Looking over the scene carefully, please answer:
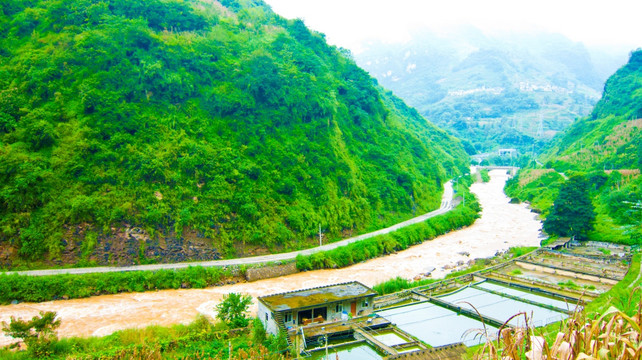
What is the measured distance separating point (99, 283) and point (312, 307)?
16.1m

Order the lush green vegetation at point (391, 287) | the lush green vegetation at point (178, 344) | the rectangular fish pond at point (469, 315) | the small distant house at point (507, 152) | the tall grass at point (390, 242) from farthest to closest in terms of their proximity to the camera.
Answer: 1. the small distant house at point (507, 152)
2. the tall grass at point (390, 242)
3. the lush green vegetation at point (391, 287)
4. the rectangular fish pond at point (469, 315)
5. the lush green vegetation at point (178, 344)

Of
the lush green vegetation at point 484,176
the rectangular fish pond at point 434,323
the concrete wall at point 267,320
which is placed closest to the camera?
the concrete wall at point 267,320

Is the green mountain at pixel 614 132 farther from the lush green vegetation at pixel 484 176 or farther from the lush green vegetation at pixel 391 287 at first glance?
the lush green vegetation at pixel 391 287

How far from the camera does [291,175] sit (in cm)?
4266

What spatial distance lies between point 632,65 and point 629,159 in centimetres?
4873

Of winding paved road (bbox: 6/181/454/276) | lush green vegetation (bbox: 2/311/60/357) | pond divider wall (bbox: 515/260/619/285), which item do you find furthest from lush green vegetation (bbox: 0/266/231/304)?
pond divider wall (bbox: 515/260/619/285)

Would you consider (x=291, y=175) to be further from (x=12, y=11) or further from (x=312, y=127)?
(x=12, y=11)

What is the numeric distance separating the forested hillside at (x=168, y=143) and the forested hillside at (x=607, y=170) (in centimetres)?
1902

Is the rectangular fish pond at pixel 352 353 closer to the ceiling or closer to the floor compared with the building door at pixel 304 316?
closer to the floor

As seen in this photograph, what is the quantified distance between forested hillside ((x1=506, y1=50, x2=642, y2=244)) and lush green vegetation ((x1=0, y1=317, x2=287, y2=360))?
3400 cm

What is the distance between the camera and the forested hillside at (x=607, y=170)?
40.6 metres

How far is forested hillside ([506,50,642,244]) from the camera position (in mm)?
40625

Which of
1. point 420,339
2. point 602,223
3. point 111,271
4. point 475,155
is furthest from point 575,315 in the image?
point 475,155

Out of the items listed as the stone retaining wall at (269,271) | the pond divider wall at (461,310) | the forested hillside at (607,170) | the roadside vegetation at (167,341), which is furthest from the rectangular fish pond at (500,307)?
the forested hillside at (607,170)
